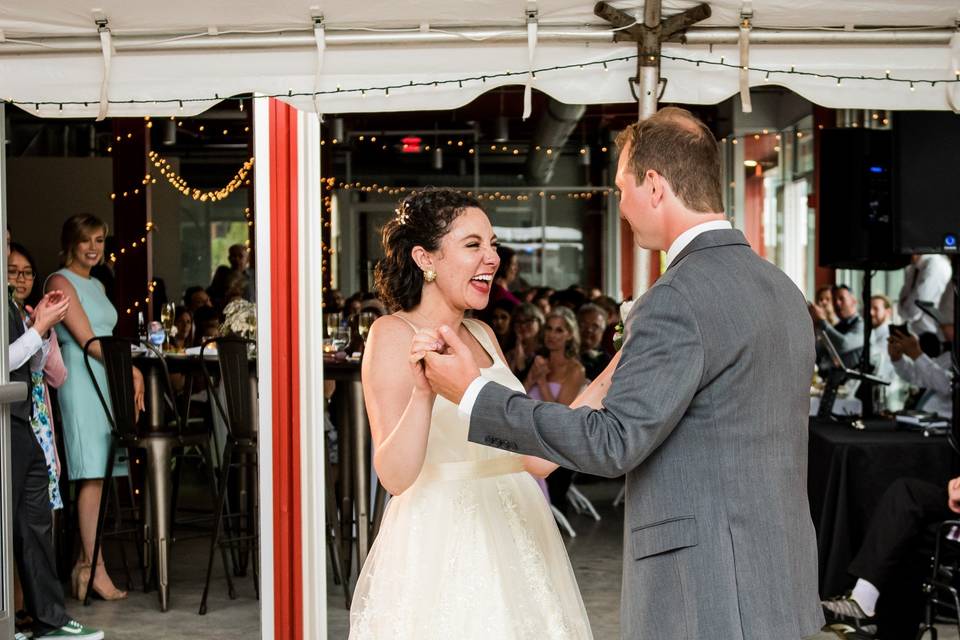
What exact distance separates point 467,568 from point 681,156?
110 centimetres

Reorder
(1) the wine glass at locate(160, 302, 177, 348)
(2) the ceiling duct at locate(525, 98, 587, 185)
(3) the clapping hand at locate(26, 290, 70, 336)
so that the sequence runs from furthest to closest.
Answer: (2) the ceiling duct at locate(525, 98, 587, 185) → (1) the wine glass at locate(160, 302, 177, 348) → (3) the clapping hand at locate(26, 290, 70, 336)

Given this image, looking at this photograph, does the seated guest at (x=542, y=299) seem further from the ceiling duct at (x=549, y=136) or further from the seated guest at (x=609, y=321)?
the ceiling duct at (x=549, y=136)

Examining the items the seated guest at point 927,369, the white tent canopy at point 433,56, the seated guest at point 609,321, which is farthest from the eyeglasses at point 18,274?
the seated guest at point 927,369

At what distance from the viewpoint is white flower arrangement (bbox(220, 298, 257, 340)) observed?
6184 millimetres

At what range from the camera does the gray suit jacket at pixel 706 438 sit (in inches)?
72.6

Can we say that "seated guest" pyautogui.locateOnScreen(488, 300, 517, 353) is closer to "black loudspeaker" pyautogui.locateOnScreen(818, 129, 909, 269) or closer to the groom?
"black loudspeaker" pyautogui.locateOnScreen(818, 129, 909, 269)

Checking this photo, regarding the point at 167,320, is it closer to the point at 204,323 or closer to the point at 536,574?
the point at 204,323

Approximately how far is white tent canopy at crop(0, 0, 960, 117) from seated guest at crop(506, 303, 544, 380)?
3.35m

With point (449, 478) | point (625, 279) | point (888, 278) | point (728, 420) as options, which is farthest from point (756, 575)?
point (625, 279)

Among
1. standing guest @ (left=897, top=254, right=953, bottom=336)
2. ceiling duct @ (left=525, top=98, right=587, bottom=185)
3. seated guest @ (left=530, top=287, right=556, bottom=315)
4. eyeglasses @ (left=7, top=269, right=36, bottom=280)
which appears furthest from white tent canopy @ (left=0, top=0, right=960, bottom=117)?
ceiling duct @ (left=525, top=98, right=587, bottom=185)

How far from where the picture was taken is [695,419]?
1905 mm

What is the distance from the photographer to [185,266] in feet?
58.0

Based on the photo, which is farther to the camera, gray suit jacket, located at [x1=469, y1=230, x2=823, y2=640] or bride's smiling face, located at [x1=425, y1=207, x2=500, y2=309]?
bride's smiling face, located at [x1=425, y1=207, x2=500, y2=309]

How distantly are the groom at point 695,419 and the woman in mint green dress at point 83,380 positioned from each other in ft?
11.9
